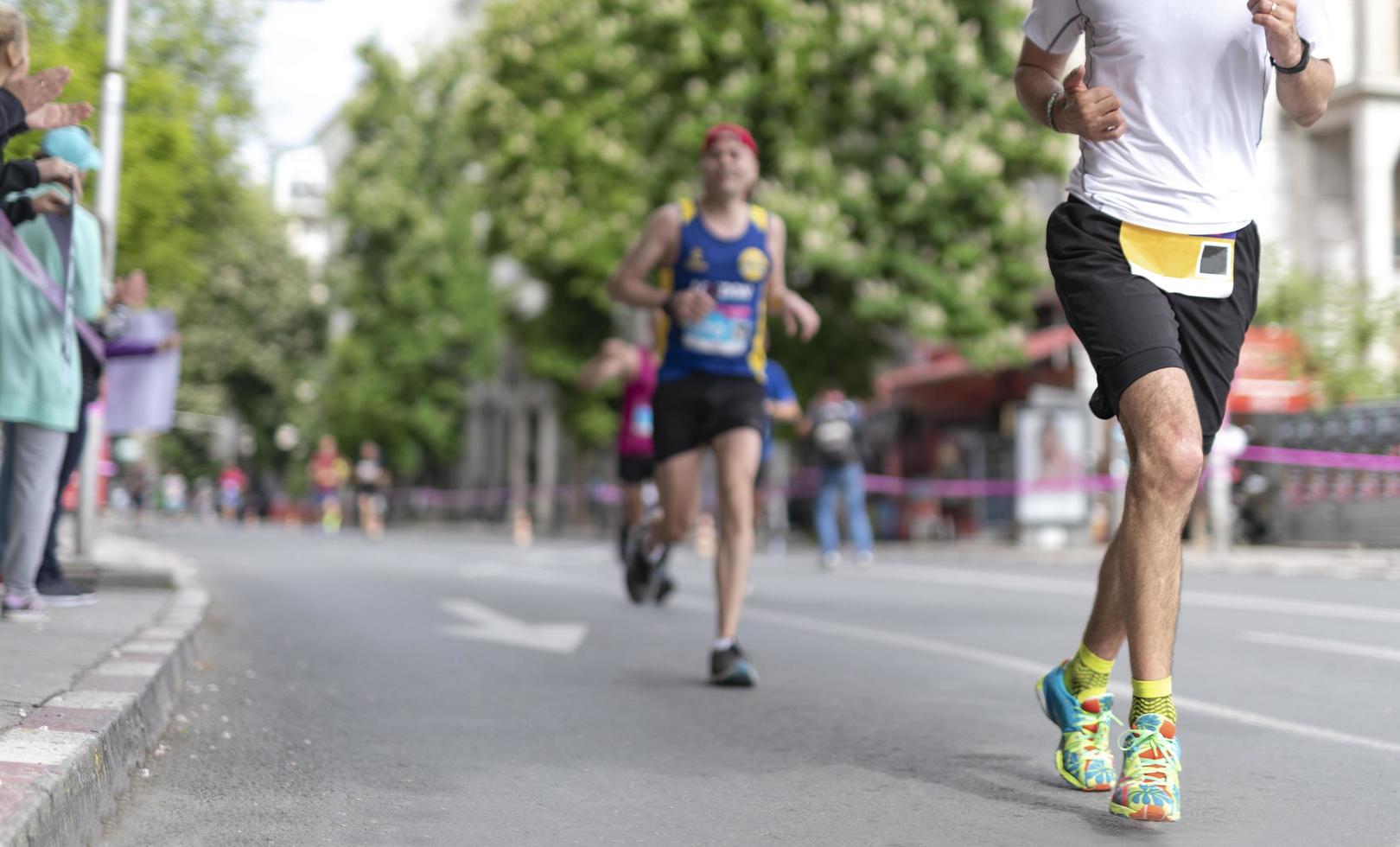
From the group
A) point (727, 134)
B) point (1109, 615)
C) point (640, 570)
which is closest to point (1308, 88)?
point (1109, 615)

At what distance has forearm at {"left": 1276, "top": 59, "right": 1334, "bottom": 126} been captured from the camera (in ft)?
13.6

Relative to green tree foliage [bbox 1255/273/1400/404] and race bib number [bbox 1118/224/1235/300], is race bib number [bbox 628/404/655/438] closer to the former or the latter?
race bib number [bbox 1118/224/1235/300]

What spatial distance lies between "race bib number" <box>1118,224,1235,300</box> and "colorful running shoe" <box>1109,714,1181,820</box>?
104cm

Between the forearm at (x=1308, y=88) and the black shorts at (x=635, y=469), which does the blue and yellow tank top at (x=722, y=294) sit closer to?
the forearm at (x=1308, y=88)

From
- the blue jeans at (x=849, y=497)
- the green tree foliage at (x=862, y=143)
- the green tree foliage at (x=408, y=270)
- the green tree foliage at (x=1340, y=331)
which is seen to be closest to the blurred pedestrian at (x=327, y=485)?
the green tree foliage at (x=408, y=270)

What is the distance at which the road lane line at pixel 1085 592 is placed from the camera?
10.1 metres

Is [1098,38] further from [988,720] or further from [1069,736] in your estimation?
[988,720]

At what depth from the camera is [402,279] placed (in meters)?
48.0

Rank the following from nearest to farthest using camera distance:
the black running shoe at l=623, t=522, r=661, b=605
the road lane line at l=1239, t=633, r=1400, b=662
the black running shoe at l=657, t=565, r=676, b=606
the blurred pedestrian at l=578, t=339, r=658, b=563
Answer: the road lane line at l=1239, t=633, r=1400, b=662, the black running shoe at l=623, t=522, r=661, b=605, the black running shoe at l=657, t=565, r=676, b=606, the blurred pedestrian at l=578, t=339, r=658, b=563

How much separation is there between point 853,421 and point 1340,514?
16.8 ft

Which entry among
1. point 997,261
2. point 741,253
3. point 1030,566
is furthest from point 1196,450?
point 997,261

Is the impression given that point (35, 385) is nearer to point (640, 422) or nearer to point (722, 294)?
point (722, 294)

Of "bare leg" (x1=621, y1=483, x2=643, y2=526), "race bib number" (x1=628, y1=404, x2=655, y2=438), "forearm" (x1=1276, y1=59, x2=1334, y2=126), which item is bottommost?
"bare leg" (x1=621, y1=483, x2=643, y2=526)

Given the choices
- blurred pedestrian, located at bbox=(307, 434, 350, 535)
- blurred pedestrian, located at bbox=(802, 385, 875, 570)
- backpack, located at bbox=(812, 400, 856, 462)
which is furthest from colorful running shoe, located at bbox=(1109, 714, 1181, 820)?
blurred pedestrian, located at bbox=(307, 434, 350, 535)
